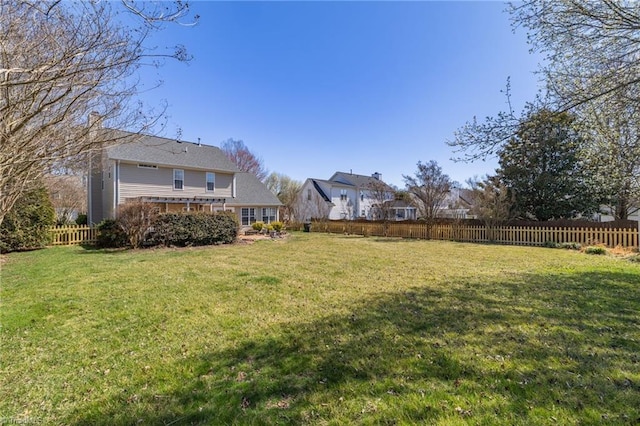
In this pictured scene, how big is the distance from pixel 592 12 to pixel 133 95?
839 cm

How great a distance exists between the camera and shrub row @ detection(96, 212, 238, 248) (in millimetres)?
12703

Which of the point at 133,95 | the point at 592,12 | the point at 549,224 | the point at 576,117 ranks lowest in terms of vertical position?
the point at 549,224

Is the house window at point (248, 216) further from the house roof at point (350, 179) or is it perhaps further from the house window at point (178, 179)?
the house roof at point (350, 179)

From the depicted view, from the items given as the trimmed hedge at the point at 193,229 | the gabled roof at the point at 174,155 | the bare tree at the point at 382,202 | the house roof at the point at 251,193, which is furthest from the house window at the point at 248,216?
the bare tree at the point at 382,202

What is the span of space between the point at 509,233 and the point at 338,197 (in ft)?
66.0

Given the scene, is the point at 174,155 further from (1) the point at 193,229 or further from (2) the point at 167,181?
(1) the point at 193,229

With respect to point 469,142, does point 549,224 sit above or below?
below

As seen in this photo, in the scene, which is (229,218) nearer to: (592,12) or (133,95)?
(133,95)

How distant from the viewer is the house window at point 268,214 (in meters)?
24.7

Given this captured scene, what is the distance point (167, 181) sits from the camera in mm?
18406

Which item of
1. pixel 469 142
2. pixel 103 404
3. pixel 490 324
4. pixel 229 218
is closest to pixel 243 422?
pixel 103 404

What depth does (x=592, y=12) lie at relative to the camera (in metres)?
4.32

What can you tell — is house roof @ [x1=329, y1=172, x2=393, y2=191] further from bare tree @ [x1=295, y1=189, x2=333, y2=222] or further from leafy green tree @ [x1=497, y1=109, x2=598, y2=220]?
leafy green tree @ [x1=497, y1=109, x2=598, y2=220]

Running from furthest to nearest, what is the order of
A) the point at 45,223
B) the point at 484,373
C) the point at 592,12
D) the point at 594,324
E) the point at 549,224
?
the point at 549,224
the point at 45,223
the point at 592,12
the point at 594,324
the point at 484,373
